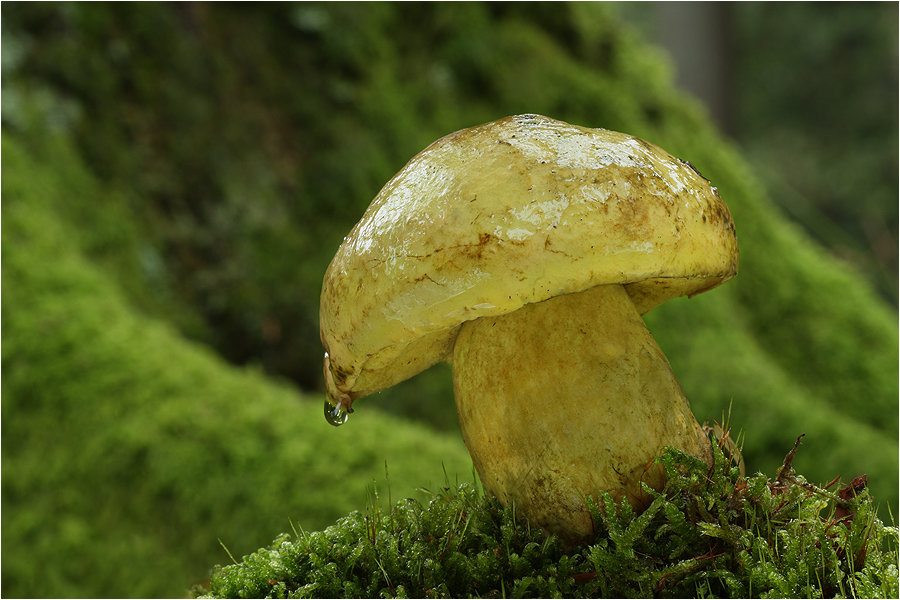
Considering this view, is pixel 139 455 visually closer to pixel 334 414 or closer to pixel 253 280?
pixel 253 280

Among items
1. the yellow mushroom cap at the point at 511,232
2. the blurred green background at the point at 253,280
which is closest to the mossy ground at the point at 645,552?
the yellow mushroom cap at the point at 511,232

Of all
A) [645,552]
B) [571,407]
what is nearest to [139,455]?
[571,407]

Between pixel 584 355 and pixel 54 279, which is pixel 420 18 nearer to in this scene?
pixel 54 279

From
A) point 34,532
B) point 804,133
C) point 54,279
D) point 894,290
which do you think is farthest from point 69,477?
point 804,133

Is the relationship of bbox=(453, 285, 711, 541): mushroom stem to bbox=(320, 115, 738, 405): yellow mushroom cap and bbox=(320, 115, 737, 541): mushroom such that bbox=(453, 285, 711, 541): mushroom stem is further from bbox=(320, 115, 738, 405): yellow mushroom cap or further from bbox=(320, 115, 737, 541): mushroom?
bbox=(320, 115, 738, 405): yellow mushroom cap

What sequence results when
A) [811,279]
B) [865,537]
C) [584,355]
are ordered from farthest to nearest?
[811,279]
[584,355]
[865,537]

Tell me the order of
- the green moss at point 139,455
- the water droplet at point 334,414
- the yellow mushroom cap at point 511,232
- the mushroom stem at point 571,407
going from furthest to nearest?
the green moss at point 139,455
the water droplet at point 334,414
the mushroom stem at point 571,407
the yellow mushroom cap at point 511,232

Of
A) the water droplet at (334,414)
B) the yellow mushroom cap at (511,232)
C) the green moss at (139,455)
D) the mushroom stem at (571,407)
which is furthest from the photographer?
the green moss at (139,455)

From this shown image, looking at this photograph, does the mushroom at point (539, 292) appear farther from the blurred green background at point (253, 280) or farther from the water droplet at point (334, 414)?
the blurred green background at point (253, 280)
